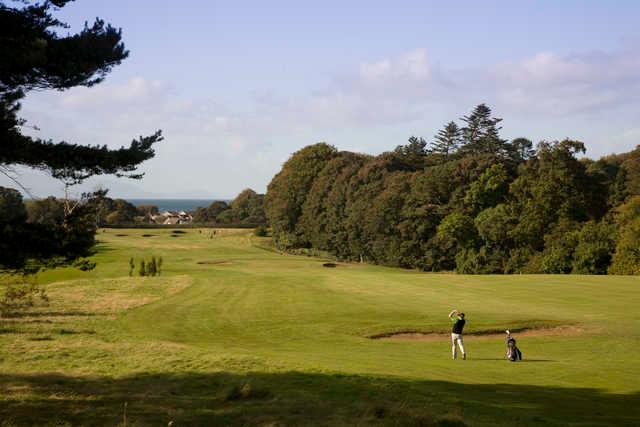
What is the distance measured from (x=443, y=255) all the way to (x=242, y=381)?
63305 mm

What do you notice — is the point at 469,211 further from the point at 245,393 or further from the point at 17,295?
the point at 245,393

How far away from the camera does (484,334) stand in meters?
28.2

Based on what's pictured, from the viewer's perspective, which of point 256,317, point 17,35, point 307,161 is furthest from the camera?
point 307,161

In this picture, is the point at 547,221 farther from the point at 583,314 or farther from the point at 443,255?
the point at 583,314

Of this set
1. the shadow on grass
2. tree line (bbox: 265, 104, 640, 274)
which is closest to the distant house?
tree line (bbox: 265, 104, 640, 274)

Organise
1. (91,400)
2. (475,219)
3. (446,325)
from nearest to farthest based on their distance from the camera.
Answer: (91,400), (446,325), (475,219)

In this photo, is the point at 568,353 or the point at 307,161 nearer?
the point at 568,353

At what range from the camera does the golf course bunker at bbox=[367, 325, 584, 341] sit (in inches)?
1089

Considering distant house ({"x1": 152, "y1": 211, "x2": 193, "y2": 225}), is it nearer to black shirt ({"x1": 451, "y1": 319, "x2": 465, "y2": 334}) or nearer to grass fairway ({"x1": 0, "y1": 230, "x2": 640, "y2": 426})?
grass fairway ({"x1": 0, "y1": 230, "x2": 640, "y2": 426})

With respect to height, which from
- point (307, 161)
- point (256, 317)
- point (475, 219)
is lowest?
point (256, 317)

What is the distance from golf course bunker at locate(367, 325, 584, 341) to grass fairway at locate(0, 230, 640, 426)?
0.21 meters

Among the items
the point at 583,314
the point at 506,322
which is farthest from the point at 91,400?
the point at 583,314

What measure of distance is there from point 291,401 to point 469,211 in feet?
210

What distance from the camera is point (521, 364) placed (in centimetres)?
2102
